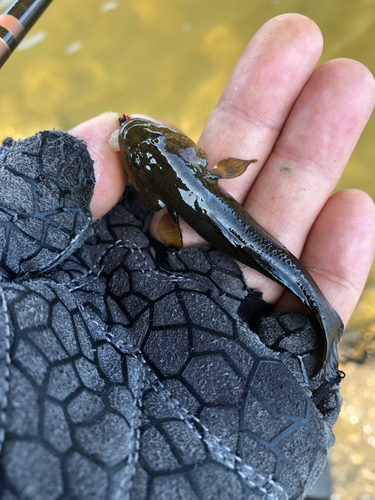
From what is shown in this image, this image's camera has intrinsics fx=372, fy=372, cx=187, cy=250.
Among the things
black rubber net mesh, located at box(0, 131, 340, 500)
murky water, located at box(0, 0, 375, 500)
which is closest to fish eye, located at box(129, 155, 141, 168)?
black rubber net mesh, located at box(0, 131, 340, 500)

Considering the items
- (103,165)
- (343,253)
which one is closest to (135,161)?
(103,165)

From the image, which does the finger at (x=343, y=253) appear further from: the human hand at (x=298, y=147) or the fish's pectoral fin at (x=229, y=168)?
the fish's pectoral fin at (x=229, y=168)

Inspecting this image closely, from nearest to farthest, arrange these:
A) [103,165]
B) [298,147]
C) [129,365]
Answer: [129,365] < [103,165] < [298,147]

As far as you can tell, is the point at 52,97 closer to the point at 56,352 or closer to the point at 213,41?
the point at 213,41

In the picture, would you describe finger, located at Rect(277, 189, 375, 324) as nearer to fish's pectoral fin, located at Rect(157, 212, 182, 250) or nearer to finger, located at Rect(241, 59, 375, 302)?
finger, located at Rect(241, 59, 375, 302)

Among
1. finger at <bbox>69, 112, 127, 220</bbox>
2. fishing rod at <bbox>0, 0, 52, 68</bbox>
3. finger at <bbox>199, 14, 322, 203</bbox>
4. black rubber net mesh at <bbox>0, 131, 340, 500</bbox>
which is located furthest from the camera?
finger at <bbox>199, 14, 322, 203</bbox>

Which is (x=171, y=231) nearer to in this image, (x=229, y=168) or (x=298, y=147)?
(x=229, y=168)
